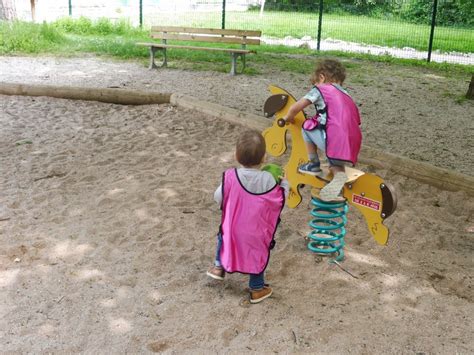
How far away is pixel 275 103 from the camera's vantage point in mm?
4289

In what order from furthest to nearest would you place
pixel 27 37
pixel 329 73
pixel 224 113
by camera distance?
1. pixel 27 37
2. pixel 224 113
3. pixel 329 73

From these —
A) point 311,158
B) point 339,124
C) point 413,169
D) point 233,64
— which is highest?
point 339,124

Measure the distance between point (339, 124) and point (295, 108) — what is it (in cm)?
35

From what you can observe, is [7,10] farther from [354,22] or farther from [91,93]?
[354,22]

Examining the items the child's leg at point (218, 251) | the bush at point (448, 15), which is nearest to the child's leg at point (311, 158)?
the child's leg at point (218, 251)

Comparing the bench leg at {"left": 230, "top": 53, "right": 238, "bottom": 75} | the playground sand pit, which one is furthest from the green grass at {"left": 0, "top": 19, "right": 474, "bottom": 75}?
the playground sand pit

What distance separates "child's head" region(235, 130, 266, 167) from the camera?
3.32 m

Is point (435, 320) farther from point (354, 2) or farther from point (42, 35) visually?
point (354, 2)

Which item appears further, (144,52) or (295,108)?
(144,52)

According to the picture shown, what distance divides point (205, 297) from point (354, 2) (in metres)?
15.9

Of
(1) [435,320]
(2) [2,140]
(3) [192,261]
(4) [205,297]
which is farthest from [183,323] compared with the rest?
(2) [2,140]

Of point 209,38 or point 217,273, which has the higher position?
point 209,38

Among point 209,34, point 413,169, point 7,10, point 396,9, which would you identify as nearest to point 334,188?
point 413,169

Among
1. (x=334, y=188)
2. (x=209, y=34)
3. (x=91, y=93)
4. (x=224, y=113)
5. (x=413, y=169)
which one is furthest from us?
(x=209, y=34)
